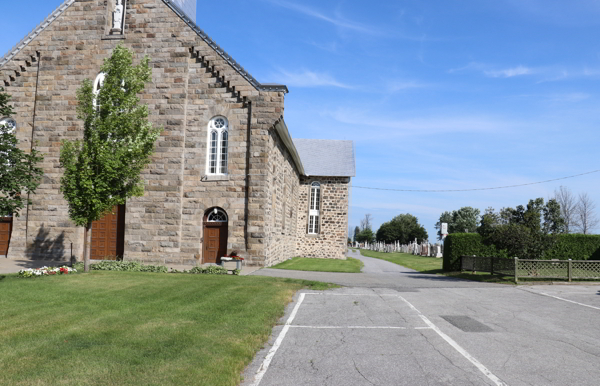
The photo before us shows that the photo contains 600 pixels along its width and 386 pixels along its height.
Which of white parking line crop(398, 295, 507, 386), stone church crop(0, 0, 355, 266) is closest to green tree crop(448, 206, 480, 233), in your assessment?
stone church crop(0, 0, 355, 266)

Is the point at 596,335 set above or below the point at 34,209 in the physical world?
below

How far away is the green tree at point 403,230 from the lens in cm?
9544

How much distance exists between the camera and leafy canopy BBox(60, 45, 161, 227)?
17328mm

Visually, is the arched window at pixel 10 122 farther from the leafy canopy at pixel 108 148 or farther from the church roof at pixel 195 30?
the leafy canopy at pixel 108 148

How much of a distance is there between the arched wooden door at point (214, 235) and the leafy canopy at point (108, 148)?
480 cm

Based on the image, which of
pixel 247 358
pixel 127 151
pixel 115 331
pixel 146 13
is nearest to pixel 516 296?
pixel 247 358

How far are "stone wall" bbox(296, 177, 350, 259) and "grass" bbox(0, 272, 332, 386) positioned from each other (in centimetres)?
2458

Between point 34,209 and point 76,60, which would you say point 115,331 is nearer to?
point 34,209

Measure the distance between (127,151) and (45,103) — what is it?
9.32 meters

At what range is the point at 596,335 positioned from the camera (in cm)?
886

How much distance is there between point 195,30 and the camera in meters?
23.1

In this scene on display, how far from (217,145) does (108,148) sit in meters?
6.19

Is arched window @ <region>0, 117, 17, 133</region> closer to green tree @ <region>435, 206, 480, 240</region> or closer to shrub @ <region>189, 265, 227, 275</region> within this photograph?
shrub @ <region>189, 265, 227, 275</region>

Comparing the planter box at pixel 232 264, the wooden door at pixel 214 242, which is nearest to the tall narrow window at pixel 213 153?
the wooden door at pixel 214 242
